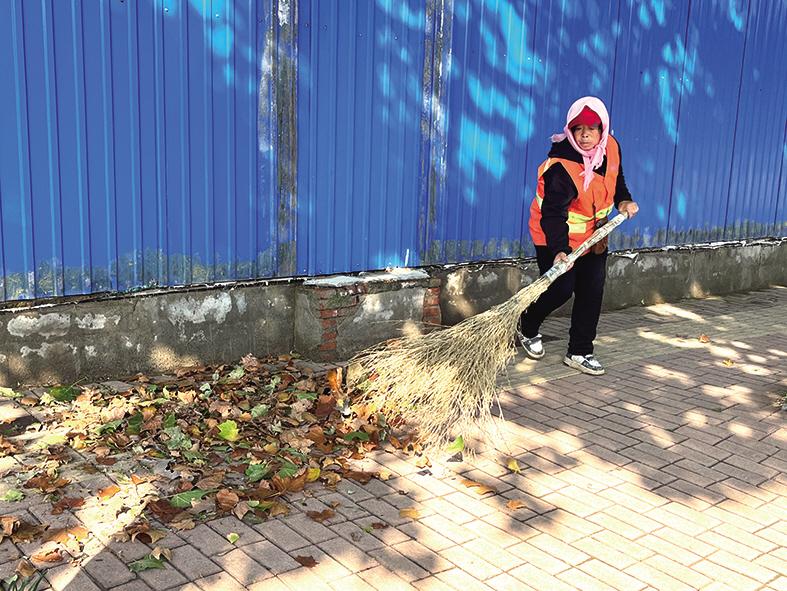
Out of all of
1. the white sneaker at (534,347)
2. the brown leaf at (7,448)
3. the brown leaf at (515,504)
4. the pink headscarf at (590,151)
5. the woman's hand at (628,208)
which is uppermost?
the pink headscarf at (590,151)

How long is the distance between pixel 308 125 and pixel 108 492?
9.48ft

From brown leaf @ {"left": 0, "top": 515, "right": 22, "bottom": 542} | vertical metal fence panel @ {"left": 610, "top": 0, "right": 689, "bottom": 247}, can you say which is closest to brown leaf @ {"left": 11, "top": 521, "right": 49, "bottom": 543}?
brown leaf @ {"left": 0, "top": 515, "right": 22, "bottom": 542}

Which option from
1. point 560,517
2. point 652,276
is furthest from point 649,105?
point 560,517

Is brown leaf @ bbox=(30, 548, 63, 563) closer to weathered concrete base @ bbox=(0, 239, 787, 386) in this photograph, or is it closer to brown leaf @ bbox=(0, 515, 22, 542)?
brown leaf @ bbox=(0, 515, 22, 542)

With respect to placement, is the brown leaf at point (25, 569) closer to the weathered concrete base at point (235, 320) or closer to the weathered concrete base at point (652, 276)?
the weathered concrete base at point (235, 320)

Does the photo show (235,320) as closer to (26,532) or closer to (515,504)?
(26,532)

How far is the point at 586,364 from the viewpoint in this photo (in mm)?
5520

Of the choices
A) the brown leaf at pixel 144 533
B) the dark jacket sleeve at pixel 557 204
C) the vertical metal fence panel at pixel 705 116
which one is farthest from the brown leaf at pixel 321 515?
the vertical metal fence panel at pixel 705 116

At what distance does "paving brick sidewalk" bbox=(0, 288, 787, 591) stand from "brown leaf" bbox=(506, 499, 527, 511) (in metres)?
0.02

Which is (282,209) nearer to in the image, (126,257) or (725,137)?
(126,257)

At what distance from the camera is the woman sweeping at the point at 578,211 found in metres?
5.19

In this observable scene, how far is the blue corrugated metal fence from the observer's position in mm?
4359

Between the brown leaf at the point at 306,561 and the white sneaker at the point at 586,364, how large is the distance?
308cm

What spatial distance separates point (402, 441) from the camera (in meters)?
4.18
